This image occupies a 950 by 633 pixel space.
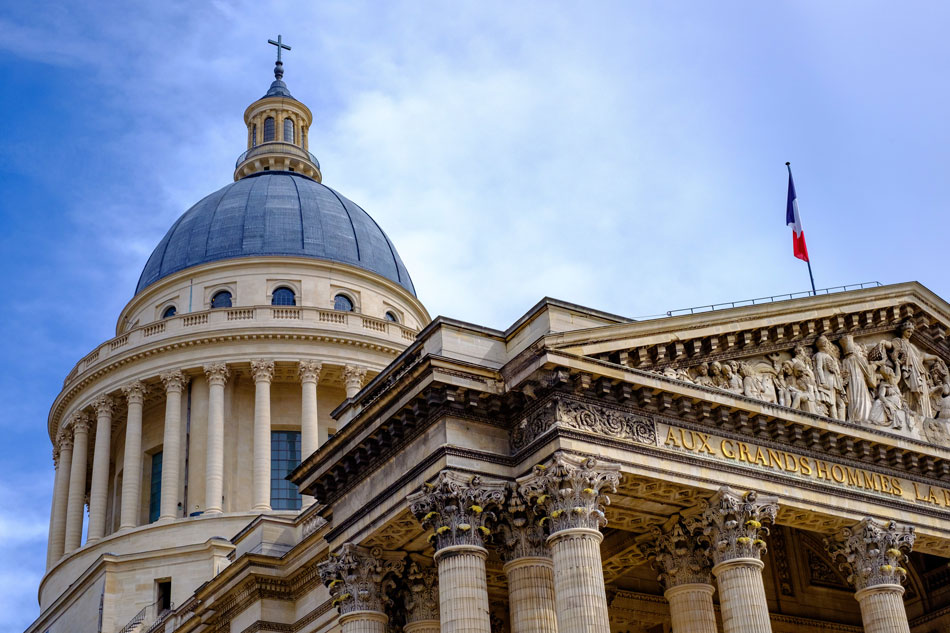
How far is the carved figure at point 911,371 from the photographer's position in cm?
3762

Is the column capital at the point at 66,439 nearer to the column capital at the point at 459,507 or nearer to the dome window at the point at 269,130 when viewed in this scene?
the dome window at the point at 269,130

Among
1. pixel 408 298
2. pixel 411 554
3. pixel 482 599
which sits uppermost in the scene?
pixel 408 298

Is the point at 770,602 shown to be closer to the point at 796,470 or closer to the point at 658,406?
the point at 796,470

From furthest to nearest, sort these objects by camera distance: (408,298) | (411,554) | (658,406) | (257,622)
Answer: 1. (408,298)
2. (257,622)
3. (411,554)
4. (658,406)

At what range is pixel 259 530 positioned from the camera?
43.9 meters

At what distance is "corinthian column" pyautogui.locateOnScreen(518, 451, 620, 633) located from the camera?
28844 mm

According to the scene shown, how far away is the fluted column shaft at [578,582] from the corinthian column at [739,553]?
371 cm

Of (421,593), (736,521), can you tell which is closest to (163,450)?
(421,593)

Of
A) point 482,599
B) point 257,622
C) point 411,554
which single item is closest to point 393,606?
point 411,554

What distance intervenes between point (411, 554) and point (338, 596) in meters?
2.13

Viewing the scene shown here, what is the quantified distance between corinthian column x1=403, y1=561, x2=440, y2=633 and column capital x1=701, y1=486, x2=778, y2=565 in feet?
23.7

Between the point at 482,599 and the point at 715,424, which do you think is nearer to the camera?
the point at 482,599

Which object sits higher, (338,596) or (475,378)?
(475,378)

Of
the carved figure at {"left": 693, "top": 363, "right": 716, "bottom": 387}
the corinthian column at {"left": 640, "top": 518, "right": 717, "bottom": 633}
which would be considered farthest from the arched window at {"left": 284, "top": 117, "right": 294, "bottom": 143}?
the corinthian column at {"left": 640, "top": 518, "right": 717, "bottom": 633}
